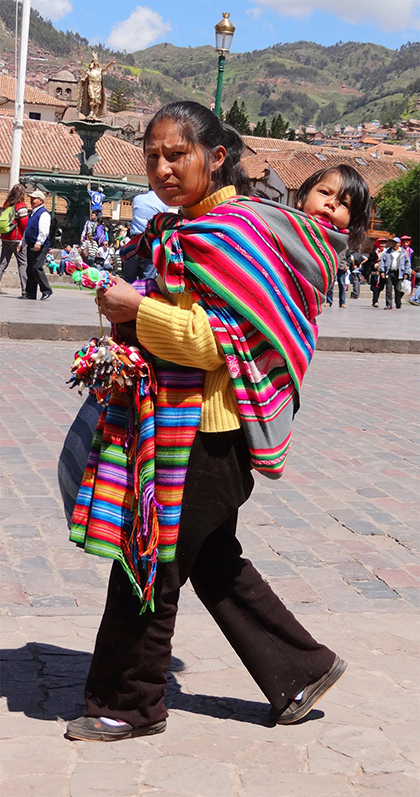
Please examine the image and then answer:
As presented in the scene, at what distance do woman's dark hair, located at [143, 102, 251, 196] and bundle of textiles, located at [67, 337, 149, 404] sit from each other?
0.53 meters

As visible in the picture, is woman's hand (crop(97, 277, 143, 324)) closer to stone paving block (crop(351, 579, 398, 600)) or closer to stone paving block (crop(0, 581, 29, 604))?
stone paving block (crop(0, 581, 29, 604))

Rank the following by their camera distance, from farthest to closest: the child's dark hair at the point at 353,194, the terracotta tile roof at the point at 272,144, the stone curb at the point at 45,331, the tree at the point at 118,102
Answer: the tree at the point at 118,102
the terracotta tile roof at the point at 272,144
the stone curb at the point at 45,331
the child's dark hair at the point at 353,194

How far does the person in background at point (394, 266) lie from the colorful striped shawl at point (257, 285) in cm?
2057

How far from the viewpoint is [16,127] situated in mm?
31547

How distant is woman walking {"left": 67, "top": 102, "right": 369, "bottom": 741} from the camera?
8.46ft

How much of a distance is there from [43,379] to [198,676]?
19.9 ft

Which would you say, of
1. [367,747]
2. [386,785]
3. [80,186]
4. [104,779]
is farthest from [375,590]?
[80,186]

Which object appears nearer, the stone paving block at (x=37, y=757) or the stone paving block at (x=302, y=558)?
the stone paving block at (x=37, y=757)

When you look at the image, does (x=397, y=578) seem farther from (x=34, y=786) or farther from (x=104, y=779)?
(x=34, y=786)

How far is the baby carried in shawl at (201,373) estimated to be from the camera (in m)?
2.57

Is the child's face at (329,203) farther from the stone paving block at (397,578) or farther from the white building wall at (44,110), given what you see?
the white building wall at (44,110)

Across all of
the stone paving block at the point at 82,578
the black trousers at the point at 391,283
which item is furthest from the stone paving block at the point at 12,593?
the black trousers at the point at 391,283

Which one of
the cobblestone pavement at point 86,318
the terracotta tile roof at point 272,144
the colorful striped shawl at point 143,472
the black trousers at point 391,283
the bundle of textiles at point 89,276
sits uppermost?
the terracotta tile roof at point 272,144

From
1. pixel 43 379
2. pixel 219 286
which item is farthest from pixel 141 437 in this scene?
pixel 43 379
